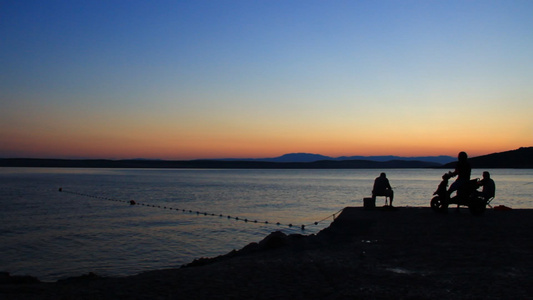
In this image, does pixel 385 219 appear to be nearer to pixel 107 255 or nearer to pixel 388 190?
pixel 388 190


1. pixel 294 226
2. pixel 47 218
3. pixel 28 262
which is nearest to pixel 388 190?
pixel 294 226

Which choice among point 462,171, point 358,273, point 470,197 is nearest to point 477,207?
point 470,197

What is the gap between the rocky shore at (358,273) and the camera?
21.4ft

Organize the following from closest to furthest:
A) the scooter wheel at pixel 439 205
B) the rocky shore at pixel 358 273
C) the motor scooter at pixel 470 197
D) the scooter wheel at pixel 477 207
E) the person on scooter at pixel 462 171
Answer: the rocky shore at pixel 358 273 < the person on scooter at pixel 462 171 < the motor scooter at pixel 470 197 < the scooter wheel at pixel 477 207 < the scooter wheel at pixel 439 205

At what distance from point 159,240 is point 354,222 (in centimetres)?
854

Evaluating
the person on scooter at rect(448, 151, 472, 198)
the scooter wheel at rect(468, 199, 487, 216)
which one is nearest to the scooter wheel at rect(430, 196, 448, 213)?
the scooter wheel at rect(468, 199, 487, 216)

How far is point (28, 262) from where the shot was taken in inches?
564

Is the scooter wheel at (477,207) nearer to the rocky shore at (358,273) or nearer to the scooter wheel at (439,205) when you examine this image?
the scooter wheel at (439,205)

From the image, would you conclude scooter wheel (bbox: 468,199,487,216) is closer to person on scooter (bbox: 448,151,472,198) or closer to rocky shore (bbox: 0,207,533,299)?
person on scooter (bbox: 448,151,472,198)

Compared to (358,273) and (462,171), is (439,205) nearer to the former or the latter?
(462,171)

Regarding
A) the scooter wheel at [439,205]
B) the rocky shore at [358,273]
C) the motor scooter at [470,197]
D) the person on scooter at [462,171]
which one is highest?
the person on scooter at [462,171]

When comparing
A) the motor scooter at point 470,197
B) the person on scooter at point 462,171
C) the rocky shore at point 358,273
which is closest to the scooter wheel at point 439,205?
the motor scooter at point 470,197

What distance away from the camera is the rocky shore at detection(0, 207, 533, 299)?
6.51m

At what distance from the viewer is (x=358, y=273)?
25.1 feet
